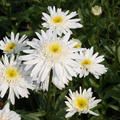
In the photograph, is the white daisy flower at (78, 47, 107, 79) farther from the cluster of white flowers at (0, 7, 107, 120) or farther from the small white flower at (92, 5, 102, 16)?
the small white flower at (92, 5, 102, 16)

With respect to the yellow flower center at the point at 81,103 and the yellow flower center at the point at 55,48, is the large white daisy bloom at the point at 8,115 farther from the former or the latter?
the yellow flower center at the point at 81,103

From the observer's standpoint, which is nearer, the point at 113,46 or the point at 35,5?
the point at 113,46

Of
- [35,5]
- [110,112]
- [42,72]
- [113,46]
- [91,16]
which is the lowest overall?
[110,112]

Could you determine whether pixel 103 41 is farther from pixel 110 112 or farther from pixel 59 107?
pixel 59 107

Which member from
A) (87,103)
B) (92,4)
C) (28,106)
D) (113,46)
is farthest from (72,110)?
(92,4)

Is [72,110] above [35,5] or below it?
below

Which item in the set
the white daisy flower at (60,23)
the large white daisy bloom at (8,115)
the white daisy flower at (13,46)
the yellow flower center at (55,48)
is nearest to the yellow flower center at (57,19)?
the white daisy flower at (60,23)

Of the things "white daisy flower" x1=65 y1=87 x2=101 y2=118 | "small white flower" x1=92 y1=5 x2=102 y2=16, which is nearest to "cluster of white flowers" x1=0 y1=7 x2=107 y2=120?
"white daisy flower" x1=65 y1=87 x2=101 y2=118

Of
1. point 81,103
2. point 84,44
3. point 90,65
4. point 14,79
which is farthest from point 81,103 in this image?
point 84,44
